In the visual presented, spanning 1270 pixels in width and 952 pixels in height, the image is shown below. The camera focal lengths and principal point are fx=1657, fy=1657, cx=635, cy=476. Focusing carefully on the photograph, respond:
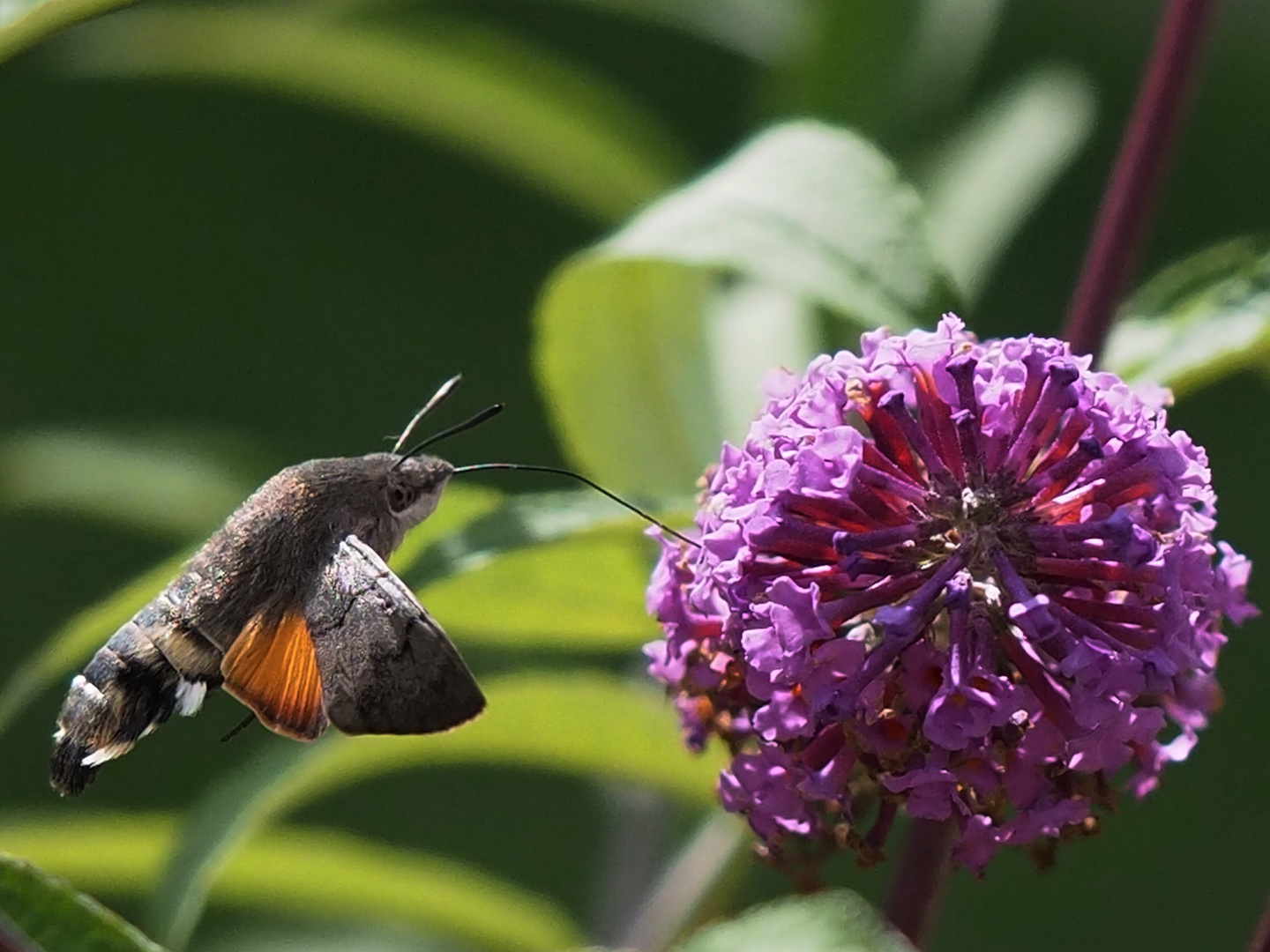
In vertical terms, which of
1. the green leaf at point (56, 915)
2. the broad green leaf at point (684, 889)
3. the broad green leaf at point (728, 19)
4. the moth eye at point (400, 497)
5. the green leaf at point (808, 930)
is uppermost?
the broad green leaf at point (728, 19)

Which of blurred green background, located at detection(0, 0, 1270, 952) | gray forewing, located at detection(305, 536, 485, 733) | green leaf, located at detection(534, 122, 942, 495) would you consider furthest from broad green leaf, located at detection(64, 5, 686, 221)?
blurred green background, located at detection(0, 0, 1270, 952)

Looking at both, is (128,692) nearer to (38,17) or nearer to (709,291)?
(38,17)

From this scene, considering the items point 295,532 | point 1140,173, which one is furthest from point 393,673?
point 1140,173

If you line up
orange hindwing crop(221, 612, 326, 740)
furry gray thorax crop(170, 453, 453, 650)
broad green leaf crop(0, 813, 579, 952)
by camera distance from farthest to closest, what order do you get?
broad green leaf crop(0, 813, 579, 952)
furry gray thorax crop(170, 453, 453, 650)
orange hindwing crop(221, 612, 326, 740)

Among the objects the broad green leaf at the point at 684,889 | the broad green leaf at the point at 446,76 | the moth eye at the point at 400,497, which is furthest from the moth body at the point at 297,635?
the broad green leaf at the point at 446,76

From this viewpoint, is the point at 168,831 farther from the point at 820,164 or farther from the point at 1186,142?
the point at 1186,142

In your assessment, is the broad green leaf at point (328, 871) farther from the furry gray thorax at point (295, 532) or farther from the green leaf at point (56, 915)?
the green leaf at point (56, 915)

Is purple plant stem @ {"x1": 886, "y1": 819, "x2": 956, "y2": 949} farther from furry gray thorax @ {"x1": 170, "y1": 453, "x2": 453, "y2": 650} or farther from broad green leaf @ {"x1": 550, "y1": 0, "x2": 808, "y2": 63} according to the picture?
broad green leaf @ {"x1": 550, "y1": 0, "x2": 808, "y2": 63}
